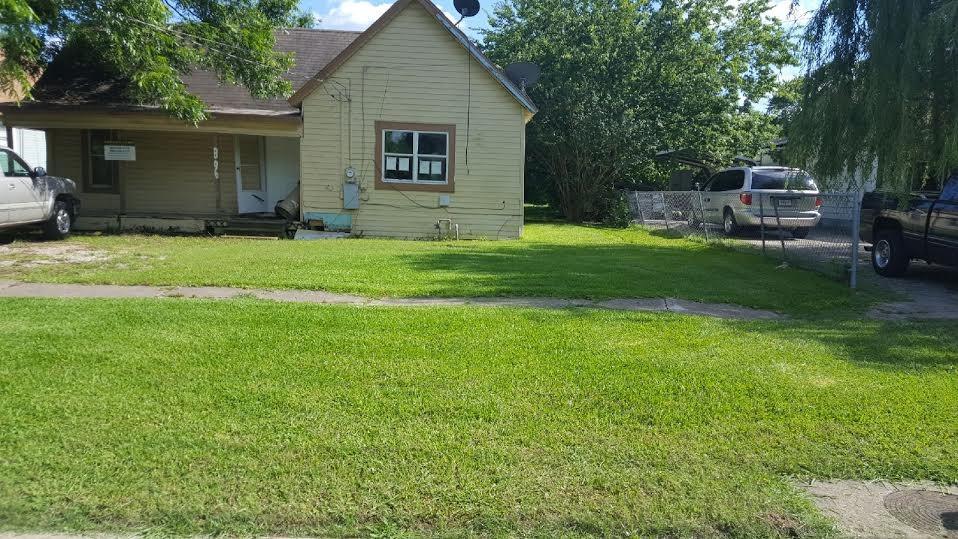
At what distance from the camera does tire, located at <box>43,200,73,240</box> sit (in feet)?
44.6

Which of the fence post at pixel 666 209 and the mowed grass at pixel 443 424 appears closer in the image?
the mowed grass at pixel 443 424

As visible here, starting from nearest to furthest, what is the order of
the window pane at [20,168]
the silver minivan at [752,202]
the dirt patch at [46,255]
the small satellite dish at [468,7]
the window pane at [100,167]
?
the dirt patch at [46,255]
the window pane at [20,168]
the silver minivan at [752,202]
the small satellite dish at [468,7]
the window pane at [100,167]

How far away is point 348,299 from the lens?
335 inches

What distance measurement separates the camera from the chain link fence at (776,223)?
11352 millimetres

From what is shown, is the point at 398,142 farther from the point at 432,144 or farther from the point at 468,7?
the point at 468,7

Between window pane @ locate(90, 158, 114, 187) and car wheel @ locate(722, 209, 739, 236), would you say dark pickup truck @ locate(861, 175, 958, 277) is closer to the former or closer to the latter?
car wheel @ locate(722, 209, 739, 236)

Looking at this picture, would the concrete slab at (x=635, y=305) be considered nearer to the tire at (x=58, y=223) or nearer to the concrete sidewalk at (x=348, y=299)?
the concrete sidewalk at (x=348, y=299)

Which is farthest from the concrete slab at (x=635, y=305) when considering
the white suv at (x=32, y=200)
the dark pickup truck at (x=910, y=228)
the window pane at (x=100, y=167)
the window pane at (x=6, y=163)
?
the window pane at (x=100, y=167)

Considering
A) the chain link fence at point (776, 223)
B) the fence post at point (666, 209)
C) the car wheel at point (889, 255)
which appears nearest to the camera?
the chain link fence at point (776, 223)

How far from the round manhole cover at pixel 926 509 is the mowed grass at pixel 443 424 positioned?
20 cm

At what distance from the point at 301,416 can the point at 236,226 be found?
12.6 meters

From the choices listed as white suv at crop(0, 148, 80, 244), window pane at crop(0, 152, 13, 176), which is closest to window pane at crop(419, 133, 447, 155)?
white suv at crop(0, 148, 80, 244)

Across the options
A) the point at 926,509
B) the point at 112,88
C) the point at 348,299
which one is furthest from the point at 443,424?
the point at 112,88

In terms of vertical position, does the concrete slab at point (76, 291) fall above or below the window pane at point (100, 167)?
below
